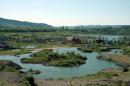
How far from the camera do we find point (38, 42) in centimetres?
9388

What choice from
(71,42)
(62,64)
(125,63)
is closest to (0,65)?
(62,64)

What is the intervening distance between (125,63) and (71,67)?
33.7ft

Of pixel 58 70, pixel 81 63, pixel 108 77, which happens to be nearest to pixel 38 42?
pixel 81 63

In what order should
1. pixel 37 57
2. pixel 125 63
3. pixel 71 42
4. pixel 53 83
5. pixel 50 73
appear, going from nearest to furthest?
pixel 53 83 → pixel 50 73 → pixel 125 63 → pixel 37 57 → pixel 71 42

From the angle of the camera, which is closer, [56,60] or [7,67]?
[7,67]

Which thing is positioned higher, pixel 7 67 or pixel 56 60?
pixel 7 67

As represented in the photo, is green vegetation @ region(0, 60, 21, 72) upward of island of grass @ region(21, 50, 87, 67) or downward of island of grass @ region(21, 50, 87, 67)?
upward

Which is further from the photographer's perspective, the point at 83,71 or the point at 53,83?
the point at 83,71

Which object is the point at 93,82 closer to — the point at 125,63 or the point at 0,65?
the point at 0,65

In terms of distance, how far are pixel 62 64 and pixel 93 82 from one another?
52.0ft

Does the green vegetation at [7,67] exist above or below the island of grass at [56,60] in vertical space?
above

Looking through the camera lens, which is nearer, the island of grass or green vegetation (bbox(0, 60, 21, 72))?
green vegetation (bbox(0, 60, 21, 72))

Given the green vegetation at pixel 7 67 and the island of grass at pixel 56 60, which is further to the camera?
the island of grass at pixel 56 60

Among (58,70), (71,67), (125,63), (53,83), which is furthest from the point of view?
(125,63)
